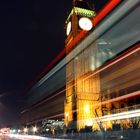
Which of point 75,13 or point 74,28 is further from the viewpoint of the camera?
point 75,13

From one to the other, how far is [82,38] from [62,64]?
2.31 m

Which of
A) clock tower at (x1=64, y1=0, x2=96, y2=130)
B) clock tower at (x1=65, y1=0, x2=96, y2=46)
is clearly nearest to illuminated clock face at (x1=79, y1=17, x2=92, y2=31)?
clock tower at (x1=64, y1=0, x2=96, y2=130)

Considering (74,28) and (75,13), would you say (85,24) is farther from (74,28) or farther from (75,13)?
(75,13)

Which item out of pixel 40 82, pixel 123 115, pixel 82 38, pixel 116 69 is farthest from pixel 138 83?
pixel 40 82

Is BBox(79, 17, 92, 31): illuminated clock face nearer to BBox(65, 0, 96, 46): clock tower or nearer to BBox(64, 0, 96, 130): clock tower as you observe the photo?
BBox(64, 0, 96, 130): clock tower

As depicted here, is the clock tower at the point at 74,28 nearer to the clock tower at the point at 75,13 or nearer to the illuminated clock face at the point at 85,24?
the clock tower at the point at 75,13

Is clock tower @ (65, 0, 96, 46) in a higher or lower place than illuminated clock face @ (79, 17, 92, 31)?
higher

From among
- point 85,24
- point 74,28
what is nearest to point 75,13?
point 74,28

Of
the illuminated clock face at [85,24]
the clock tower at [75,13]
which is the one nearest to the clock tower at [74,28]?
the clock tower at [75,13]

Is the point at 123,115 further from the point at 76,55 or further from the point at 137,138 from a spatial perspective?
the point at 76,55

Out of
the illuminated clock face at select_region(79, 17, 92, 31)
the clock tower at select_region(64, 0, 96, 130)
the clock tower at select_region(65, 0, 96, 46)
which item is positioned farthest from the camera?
the clock tower at select_region(65, 0, 96, 46)

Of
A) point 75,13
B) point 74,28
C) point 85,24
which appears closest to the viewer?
point 85,24

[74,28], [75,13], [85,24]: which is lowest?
[85,24]

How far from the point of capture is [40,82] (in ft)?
85.7
